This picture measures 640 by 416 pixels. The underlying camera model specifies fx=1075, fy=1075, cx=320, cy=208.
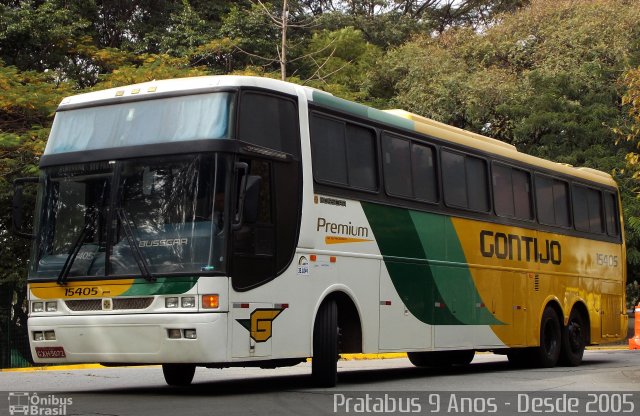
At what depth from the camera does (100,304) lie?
448 inches

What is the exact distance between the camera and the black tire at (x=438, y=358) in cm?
1831

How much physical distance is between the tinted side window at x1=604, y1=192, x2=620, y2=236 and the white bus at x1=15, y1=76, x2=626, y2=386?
275 inches

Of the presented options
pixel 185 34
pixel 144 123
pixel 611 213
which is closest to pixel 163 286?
pixel 144 123

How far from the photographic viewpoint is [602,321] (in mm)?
20562

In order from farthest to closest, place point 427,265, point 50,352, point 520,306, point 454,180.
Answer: point 520,306
point 454,180
point 427,265
point 50,352

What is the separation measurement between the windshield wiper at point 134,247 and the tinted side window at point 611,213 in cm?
1252

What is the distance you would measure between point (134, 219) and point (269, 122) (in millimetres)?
1847

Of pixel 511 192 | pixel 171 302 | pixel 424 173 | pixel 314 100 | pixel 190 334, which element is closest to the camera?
pixel 190 334

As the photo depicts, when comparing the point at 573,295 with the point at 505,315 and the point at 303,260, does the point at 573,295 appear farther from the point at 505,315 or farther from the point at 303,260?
the point at 303,260

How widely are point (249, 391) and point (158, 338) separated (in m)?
1.91

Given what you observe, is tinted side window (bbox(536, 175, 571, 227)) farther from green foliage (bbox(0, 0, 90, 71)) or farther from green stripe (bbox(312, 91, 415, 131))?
green foliage (bbox(0, 0, 90, 71))

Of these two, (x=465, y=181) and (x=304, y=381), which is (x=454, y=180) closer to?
(x=465, y=181)

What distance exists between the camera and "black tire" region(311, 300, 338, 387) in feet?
40.7

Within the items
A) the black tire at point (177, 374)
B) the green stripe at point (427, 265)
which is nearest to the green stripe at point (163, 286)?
the black tire at point (177, 374)
